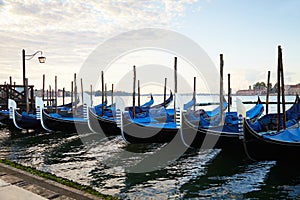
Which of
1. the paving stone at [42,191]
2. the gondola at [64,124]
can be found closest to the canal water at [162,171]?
the paving stone at [42,191]

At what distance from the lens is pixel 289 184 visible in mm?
4598

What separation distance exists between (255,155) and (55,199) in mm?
3987

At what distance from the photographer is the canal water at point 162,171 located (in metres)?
4.29

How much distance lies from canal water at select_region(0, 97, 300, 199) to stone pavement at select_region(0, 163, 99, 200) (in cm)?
112

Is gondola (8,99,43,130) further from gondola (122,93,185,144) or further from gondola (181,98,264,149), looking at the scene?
gondola (181,98,264,149)

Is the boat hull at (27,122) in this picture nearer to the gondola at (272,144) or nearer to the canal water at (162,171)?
the canal water at (162,171)

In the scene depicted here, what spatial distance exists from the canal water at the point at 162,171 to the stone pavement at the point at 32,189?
1.12 metres

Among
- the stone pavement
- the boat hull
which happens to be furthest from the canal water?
the boat hull

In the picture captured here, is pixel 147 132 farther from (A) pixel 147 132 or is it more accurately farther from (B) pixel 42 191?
(B) pixel 42 191

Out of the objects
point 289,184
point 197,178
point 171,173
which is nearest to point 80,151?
point 171,173

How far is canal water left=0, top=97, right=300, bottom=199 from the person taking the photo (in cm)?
429

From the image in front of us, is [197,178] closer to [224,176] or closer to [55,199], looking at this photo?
[224,176]

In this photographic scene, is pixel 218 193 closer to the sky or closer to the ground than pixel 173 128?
closer to the ground

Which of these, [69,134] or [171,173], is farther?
[69,134]
